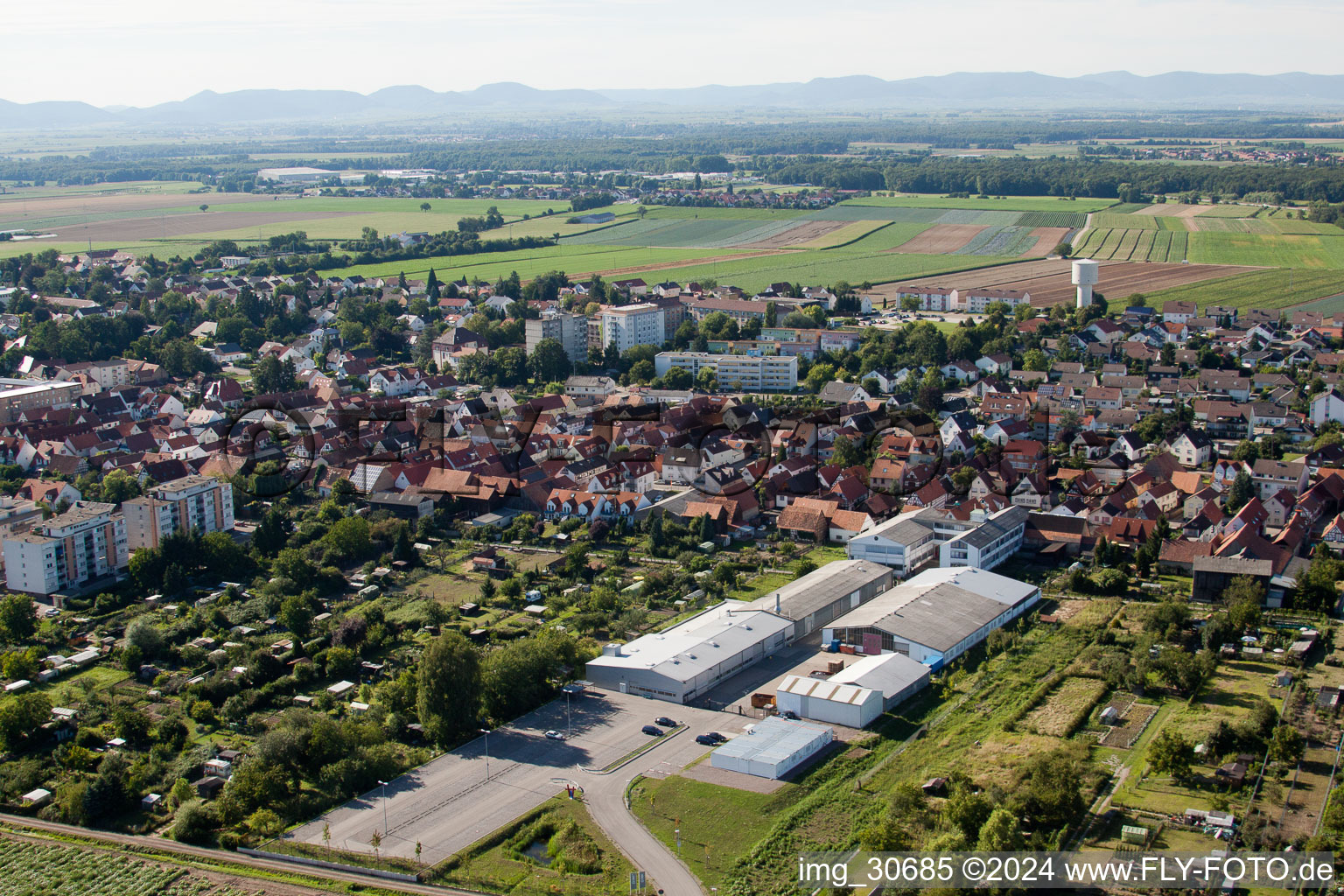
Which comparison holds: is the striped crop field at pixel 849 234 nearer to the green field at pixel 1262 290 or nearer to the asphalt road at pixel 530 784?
the green field at pixel 1262 290

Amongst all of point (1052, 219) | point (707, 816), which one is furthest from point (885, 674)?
point (1052, 219)

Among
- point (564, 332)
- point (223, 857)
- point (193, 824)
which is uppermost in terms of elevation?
point (564, 332)

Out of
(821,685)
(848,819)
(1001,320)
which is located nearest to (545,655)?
(821,685)

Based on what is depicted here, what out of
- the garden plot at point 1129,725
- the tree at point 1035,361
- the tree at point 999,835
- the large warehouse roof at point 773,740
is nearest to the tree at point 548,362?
the tree at point 1035,361

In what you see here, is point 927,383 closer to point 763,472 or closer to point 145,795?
point 763,472

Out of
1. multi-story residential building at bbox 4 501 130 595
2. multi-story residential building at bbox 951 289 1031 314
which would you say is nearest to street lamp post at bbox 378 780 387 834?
multi-story residential building at bbox 4 501 130 595

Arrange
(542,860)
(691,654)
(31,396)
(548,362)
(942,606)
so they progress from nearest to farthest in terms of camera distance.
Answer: (542,860)
(691,654)
(942,606)
(31,396)
(548,362)

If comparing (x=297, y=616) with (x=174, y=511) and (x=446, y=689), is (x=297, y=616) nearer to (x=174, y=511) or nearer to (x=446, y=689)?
(x=446, y=689)
